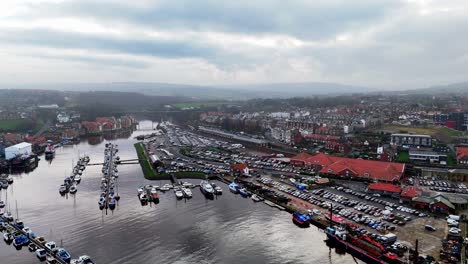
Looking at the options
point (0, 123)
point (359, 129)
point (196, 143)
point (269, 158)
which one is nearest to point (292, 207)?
point (269, 158)

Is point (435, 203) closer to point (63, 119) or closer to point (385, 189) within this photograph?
point (385, 189)

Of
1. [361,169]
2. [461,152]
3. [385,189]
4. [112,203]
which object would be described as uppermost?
[461,152]

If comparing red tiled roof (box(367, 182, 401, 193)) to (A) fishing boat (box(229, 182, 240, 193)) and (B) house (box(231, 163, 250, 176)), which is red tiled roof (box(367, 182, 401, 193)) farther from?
(B) house (box(231, 163, 250, 176))

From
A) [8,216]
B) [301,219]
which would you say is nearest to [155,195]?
[8,216]

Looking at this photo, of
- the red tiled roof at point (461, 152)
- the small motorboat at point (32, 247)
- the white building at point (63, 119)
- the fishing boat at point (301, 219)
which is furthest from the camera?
the white building at point (63, 119)

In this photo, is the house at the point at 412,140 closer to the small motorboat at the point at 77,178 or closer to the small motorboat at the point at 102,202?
the small motorboat at the point at 102,202

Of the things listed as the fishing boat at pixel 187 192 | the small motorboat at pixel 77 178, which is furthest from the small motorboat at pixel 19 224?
the fishing boat at pixel 187 192
